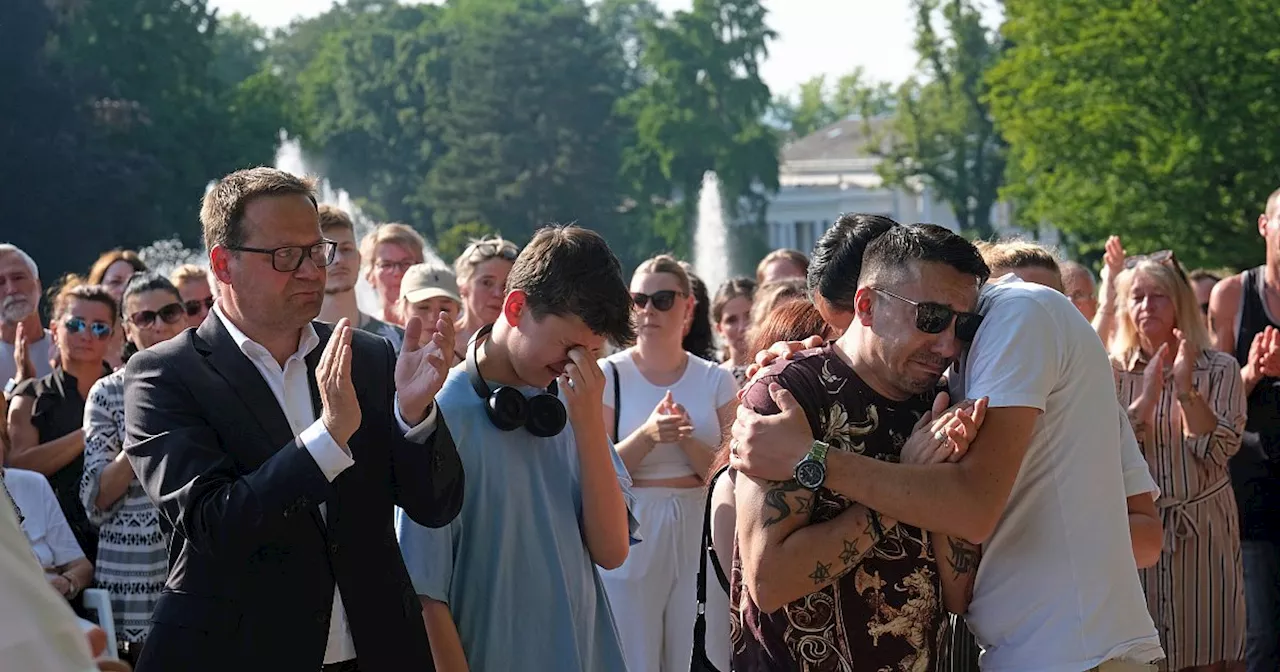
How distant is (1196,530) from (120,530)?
4.74 metres

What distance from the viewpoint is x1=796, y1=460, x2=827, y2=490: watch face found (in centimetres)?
389

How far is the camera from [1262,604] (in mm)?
8734

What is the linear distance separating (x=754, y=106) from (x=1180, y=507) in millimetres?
84886

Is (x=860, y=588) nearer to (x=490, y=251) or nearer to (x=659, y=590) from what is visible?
(x=659, y=590)

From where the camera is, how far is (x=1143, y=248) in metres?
39.2

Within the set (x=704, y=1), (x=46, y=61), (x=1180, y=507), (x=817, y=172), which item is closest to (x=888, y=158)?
(x=704, y=1)

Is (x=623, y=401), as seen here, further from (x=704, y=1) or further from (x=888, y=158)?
(x=704, y=1)

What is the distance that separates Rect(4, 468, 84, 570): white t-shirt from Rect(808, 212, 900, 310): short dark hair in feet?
14.1

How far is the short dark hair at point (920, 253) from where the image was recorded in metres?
4.00

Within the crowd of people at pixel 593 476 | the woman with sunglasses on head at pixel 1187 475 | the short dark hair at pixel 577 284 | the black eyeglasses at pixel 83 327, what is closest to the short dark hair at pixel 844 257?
the crowd of people at pixel 593 476

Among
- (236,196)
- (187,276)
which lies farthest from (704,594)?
(187,276)

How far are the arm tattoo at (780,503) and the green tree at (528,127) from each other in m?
87.1

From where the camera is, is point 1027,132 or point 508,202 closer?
point 1027,132

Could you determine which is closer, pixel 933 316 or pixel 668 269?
pixel 933 316
